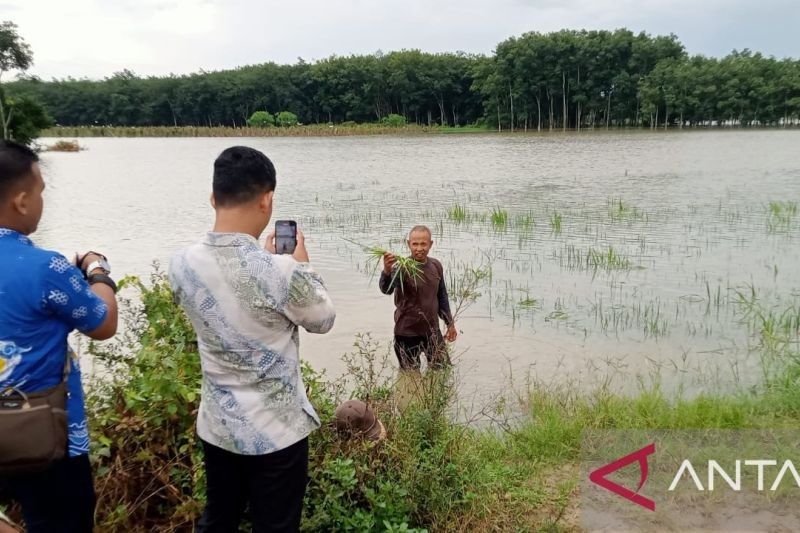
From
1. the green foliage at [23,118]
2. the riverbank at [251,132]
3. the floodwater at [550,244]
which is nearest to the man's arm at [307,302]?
the floodwater at [550,244]

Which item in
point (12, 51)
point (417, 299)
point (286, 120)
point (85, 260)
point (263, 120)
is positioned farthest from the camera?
point (263, 120)

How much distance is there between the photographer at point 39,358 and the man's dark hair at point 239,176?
24.1 inches

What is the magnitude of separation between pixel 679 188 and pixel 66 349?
67.6 ft

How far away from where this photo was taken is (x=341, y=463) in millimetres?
3104

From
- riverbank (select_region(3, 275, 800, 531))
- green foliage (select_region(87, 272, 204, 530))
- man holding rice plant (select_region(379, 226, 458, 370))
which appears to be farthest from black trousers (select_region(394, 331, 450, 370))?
green foliage (select_region(87, 272, 204, 530))

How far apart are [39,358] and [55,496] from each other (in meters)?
0.53

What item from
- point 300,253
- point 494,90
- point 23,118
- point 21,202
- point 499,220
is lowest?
point 499,220

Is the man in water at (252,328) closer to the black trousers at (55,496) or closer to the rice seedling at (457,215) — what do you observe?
the black trousers at (55,496)

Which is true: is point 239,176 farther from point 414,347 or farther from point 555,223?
point 555,223

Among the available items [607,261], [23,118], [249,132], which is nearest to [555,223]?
[607,261]

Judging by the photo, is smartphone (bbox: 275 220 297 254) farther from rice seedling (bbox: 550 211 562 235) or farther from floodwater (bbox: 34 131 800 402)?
rice seedling (bbox: 550 211 562 235)

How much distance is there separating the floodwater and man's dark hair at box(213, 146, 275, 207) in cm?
453

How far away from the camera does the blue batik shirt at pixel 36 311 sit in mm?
2150

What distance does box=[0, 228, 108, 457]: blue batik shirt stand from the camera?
2.15 meters
